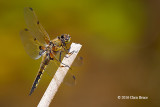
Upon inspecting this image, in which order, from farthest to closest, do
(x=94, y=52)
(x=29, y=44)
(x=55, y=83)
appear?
(x=94, y=52) < (x=29, y=44) < (x=55, y=83)

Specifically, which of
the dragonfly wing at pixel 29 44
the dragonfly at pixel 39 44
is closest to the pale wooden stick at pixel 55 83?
the dragonfly at pixel 39 44

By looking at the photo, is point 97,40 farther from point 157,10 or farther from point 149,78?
point 157,10

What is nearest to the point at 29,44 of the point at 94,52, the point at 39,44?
the point at 39,44

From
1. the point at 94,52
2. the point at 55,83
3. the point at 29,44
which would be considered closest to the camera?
the point at 55,83

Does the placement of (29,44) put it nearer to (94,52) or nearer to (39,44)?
(39,44)

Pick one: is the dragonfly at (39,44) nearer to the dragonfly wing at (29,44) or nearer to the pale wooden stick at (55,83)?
the dragonfly wing at (29,44)

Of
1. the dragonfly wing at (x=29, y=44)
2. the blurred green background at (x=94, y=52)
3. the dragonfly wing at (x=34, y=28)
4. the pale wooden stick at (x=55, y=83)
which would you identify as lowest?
the pale wooden stick at (x=55, y=83)

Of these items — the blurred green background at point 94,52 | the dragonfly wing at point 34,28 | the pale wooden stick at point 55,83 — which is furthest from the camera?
the blurred green background at point 94,52

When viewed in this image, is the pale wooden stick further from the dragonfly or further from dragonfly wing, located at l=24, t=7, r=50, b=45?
dragonfly wing, located at l=24, t=7, r=50, b=45
